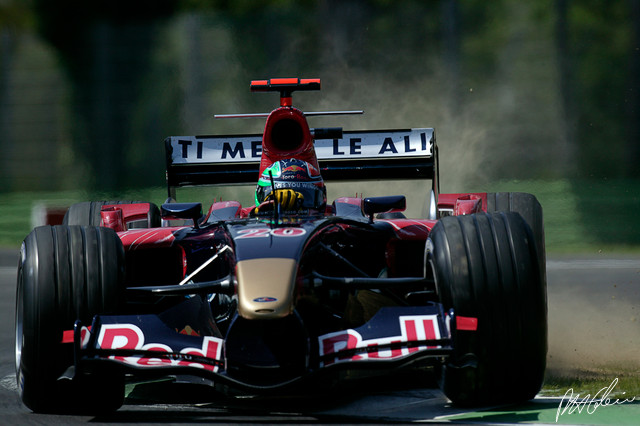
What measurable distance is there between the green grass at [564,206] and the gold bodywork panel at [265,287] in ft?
33.3

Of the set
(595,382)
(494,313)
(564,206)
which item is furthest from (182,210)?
(564,206)

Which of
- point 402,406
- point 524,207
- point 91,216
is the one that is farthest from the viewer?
point 91,216

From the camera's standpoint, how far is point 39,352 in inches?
208

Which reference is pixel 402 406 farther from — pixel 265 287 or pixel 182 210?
pixel 182 210

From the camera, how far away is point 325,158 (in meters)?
9.38

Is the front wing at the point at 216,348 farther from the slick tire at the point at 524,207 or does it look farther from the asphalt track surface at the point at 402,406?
the slick tire at the point at 524,207

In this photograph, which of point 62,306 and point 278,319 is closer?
point 278,319

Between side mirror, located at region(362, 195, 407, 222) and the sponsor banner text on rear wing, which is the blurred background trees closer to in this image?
the sponsor banner text on rear wing

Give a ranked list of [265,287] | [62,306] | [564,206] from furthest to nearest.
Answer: [564,206], [62,306], [265,287]

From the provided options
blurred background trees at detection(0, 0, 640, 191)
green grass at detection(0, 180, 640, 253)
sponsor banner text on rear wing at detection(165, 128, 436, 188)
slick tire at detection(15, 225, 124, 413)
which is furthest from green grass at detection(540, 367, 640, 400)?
blurred background trees at detection(0, 0, 640, 191)

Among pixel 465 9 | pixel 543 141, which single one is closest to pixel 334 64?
pixel 465 9

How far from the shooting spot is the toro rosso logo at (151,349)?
5059 mm

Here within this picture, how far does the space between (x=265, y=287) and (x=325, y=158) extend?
174 inches

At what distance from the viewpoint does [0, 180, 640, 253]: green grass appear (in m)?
15.0
